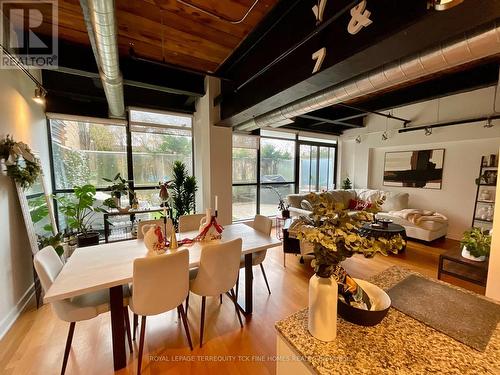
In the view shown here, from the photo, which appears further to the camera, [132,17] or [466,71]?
[466,71]

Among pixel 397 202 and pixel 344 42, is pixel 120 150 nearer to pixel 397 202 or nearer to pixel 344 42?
pixel 344 42

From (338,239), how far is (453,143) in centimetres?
559

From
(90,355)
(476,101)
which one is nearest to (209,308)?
(90,355)

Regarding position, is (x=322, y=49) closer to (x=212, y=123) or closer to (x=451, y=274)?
(x=212, y=123)

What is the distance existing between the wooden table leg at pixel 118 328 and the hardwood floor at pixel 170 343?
8 cm

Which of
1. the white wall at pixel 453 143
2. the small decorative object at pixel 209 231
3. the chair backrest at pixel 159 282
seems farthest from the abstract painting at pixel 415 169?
the chair backrest at pixel 159 282

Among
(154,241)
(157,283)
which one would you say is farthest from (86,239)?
(157,283)

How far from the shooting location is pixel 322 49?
1794mm

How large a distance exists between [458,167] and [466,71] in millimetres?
1982

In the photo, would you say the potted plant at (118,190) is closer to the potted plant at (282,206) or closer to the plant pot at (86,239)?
the plant pot at (86,239)

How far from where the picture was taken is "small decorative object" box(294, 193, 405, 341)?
0.80m

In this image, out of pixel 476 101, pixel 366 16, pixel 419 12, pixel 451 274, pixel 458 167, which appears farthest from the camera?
pixel 458 167

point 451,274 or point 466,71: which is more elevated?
point 466,71

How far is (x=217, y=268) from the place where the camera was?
179 centimetres
